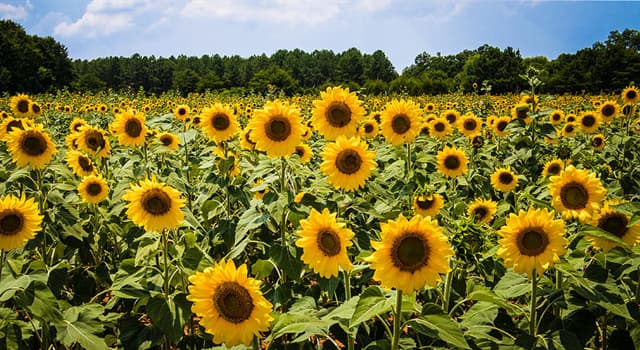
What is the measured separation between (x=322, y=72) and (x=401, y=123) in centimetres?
10208

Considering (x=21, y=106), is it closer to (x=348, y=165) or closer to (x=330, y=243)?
(x=348, y=165)

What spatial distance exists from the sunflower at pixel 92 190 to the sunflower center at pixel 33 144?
40 centimetres

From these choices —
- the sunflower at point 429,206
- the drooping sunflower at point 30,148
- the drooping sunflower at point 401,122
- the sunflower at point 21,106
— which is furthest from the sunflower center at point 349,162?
the sunflower at point 21,106

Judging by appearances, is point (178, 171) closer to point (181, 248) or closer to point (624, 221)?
point (181, 248)

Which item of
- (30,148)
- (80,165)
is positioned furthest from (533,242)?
(80,165)

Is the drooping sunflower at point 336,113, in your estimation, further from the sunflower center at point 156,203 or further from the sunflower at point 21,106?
the sunflower at point 21,106

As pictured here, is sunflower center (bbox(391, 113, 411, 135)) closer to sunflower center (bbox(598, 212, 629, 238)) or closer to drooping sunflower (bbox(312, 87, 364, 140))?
drooping sunflower (bbox(312, 87, 364, 140))

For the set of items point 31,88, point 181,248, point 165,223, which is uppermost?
point 31,88

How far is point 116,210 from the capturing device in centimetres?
340

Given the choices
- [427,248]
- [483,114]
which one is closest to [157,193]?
[427,248]

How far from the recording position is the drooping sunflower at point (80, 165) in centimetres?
421

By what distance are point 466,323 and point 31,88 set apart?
169 feet

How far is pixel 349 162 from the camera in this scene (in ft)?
9.56

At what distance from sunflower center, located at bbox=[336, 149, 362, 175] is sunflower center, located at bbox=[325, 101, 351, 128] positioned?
1.20ft
